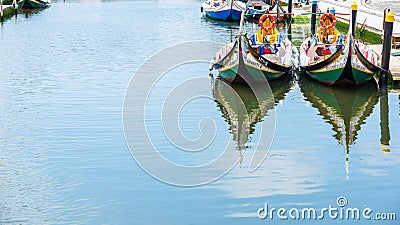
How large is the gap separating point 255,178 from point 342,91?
890 centimetres

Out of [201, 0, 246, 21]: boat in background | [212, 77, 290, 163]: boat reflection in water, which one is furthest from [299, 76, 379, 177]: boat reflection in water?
[201, 0, 246, 21]: boat in background

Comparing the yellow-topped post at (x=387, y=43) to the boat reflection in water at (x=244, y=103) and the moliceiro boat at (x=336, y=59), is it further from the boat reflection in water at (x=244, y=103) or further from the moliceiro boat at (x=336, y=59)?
the boat reflection in water at (x=244, y=103)

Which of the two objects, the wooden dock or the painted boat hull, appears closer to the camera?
the painted boat hull

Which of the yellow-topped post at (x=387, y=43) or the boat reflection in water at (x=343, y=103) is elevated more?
the yellow-topped post at (x=387, y=43)

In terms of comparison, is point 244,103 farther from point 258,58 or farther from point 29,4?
point 29,4

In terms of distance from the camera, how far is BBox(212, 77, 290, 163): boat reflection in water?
18.9 m

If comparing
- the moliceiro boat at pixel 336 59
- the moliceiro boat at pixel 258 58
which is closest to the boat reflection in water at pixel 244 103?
the moliceiro boat at pixel 258 58

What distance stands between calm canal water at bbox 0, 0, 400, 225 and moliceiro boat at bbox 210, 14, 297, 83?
0.48 m

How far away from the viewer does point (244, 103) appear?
72.4 ft

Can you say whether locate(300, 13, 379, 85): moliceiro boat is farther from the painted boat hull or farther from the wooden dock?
the wooden dock

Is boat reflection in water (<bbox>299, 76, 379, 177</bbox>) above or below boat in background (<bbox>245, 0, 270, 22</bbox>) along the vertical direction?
below

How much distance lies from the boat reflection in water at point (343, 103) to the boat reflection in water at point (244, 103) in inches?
34.1

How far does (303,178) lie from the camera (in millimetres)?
14938

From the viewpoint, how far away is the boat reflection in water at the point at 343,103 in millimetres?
19125
